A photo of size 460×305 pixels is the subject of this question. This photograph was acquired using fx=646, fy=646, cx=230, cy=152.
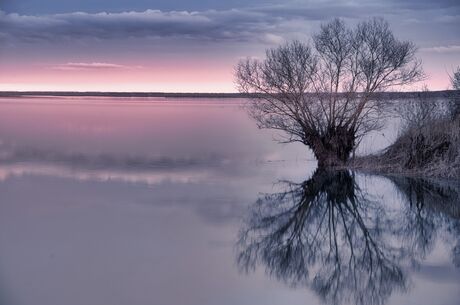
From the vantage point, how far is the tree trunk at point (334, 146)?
19609 mm

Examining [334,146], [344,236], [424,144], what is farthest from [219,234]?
[334,146]

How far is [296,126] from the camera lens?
20.3 m

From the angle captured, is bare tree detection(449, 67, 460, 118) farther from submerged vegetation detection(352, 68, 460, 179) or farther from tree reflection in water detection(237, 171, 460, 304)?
tree reflection in water detection(237, 171, 460, 304)

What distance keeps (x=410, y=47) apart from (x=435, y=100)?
6.14 ft

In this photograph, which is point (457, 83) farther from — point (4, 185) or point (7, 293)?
point (7, 293)

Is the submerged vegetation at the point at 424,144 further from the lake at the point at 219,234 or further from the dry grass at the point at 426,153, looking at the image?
the lake at the point at 219,234

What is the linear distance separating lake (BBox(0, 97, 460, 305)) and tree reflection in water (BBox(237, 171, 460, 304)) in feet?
0.09

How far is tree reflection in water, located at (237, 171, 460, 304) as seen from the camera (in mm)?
8688

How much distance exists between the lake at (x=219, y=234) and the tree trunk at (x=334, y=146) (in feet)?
1.84

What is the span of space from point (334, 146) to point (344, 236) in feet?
29.3

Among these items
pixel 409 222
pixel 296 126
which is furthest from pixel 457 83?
pixel 409 222

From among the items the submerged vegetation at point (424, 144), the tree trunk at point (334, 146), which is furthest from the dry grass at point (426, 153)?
the tree trunk at point (334, 146)

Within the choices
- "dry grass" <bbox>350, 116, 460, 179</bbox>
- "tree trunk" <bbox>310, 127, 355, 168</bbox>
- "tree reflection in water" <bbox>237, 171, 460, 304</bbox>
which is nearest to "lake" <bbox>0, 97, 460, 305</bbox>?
"tree reflection in water" <bbox>237, 171, 460, 304</bbox>

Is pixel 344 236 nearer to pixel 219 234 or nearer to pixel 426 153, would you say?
pixel 219 234
